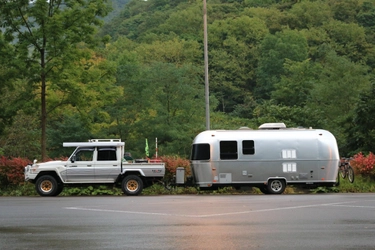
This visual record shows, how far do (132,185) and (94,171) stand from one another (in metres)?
1.52

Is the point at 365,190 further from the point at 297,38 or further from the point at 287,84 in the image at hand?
the point at 297,38

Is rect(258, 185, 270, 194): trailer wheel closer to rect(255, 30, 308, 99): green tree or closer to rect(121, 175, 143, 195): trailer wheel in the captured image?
rect(121, 175, 143, 195): trailer wheel

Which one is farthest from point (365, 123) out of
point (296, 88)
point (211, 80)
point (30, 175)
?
point (211, 80)

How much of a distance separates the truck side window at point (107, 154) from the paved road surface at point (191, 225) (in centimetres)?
678

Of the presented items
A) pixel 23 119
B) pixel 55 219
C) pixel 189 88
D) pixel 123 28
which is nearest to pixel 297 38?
pixel 123 28

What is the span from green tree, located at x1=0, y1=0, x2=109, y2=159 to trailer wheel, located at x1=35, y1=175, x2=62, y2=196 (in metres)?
5.31

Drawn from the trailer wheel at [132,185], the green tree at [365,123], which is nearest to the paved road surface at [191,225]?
the trailer wheel at [132,185]

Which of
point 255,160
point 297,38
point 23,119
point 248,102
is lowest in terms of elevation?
point 255,160

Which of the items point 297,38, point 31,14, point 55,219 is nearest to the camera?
point 55,219

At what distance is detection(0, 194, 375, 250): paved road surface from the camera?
1273 cm

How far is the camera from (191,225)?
1569cm

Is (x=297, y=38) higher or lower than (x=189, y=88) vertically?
higher

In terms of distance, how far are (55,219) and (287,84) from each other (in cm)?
9515

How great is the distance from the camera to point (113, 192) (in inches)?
1200
